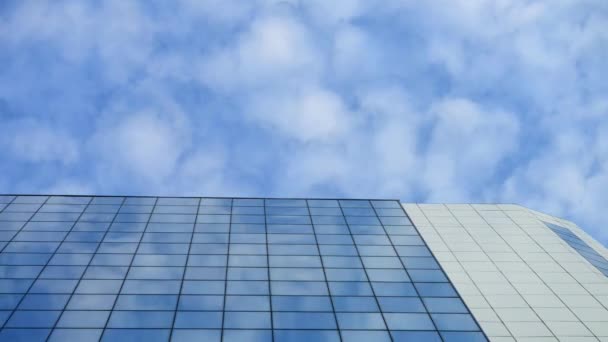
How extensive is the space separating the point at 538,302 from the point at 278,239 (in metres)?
15.8

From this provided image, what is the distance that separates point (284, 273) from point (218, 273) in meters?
3.62

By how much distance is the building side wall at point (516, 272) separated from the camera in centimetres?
2856

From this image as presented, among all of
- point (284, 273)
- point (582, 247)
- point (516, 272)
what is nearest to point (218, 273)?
point (284, 273)

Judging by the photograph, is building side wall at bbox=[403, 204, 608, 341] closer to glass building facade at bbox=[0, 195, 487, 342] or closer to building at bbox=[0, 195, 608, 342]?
building at bbox=[0, 195, 608, 342]

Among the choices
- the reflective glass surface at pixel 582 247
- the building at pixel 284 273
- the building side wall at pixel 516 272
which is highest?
the building at pixel 284 273

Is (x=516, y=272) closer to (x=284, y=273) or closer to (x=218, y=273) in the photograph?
(x=284, y=273)

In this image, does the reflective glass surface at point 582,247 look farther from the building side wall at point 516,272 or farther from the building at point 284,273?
the building side wall at point 516,272

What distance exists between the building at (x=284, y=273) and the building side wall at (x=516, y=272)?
0.11 m

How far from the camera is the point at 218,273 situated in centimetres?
2891

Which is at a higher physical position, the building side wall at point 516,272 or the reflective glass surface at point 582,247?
the building side wall at point 516,272

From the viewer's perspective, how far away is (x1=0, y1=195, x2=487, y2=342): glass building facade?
24.6 meters

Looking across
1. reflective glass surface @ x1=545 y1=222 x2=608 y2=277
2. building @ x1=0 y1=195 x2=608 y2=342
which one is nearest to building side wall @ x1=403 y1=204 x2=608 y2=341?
building @ x1=0 y1=195 x2=608 y2=342

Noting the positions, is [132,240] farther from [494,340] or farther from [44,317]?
[494,340]

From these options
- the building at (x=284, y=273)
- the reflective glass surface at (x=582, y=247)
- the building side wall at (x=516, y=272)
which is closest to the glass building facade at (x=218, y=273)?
the building at (x=284, y=273)
